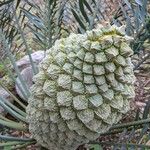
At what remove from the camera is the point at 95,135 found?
1254 mm

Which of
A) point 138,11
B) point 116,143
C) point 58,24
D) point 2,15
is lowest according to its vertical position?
point 116,143

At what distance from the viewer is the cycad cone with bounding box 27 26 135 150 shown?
3.50ft

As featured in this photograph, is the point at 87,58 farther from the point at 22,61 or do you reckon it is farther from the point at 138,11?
the point at 22,61

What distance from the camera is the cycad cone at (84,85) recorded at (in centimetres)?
107

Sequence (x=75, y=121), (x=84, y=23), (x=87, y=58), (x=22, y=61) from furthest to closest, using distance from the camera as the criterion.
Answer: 1. (x=22, y=61)
2. (x=84, y=23)
3. (x=75, y=121)
4. (x=87, y=58)

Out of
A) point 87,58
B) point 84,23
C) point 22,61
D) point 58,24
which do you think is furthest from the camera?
point 22,61

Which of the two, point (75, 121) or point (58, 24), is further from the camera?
point (58, 24)

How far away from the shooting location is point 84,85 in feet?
3.72

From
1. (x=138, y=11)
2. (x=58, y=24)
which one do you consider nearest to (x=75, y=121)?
(x=138, y=11)

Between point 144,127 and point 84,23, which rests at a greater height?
point 84,23

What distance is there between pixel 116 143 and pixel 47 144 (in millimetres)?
236

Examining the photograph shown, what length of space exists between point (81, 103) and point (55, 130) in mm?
148

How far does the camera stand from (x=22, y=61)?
2.43 metres

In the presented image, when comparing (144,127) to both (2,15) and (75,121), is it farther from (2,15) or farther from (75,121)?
(2,15)
